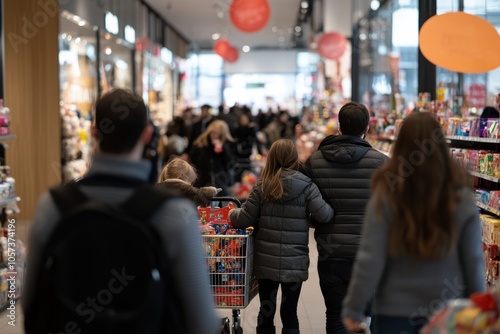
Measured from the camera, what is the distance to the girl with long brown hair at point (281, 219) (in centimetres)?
459

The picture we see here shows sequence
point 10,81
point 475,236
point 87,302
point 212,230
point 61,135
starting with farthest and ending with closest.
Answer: point 61,135, point 10,81, point 212,230, point 475,236, point 87,302

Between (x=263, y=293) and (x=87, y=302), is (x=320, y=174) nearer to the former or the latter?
(x=263, y=293)

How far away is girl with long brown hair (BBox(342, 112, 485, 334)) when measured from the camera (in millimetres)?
2742

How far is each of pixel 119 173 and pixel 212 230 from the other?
2363 millimetres

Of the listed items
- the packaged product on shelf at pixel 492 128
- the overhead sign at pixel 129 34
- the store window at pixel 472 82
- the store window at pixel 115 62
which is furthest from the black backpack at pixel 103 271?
the overhead sign at pixel 129 34

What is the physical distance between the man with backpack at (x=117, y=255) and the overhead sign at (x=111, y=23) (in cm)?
1353

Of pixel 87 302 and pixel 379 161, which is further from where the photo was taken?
pixel 379 161

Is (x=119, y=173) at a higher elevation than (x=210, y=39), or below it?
below

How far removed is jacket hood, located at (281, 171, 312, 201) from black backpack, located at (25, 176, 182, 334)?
2.46m

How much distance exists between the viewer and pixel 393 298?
9.19ft

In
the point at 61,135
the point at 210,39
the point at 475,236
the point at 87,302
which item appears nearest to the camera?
the point at 87,302

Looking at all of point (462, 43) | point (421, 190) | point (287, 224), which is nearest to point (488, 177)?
point (462, 43)

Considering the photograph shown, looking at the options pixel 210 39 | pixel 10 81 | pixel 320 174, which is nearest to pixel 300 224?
pixel 320 174

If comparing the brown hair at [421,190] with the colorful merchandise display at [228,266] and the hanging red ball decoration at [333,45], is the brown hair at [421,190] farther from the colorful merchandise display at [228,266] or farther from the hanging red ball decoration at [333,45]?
the hanging red ball decoration at [333,45]
